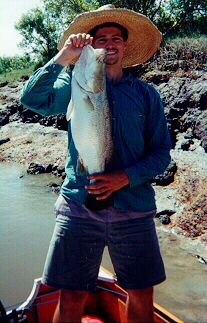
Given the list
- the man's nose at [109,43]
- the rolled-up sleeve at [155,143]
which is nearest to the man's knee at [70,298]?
the rolled-up sleeve at [155,143]

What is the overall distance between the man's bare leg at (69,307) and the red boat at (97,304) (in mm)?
819

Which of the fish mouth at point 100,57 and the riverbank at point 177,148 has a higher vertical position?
the fish mouth at point 100,57

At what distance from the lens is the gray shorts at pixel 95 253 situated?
193cm

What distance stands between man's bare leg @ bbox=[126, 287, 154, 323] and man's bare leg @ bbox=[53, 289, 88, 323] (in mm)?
349

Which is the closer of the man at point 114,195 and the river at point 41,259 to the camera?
the man at point 114,195

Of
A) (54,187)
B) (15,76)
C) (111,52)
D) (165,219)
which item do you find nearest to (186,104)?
(165,219)

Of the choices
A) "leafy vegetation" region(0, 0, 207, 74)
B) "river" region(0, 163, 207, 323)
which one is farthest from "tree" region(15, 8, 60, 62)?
"river" region(0, 163, 207, 323)

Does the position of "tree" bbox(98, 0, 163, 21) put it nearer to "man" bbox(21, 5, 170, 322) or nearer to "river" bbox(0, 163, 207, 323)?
"river" bbox(0, 163, 207, 323)

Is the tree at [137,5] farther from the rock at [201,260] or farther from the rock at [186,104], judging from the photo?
the rock at [201,260]

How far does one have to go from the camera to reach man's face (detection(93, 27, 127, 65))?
2.17m

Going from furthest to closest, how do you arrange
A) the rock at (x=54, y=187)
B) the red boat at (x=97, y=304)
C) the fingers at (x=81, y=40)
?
the rock at (x=54, y=187), the red boat at (x=97, y=304), the fingers at (x=81, y=40)

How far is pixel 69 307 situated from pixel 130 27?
2247 millimetres

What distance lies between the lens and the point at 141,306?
6.36 feet

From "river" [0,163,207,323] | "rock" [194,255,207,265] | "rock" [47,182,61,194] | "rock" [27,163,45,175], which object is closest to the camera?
"river" [0,163,207,323]
